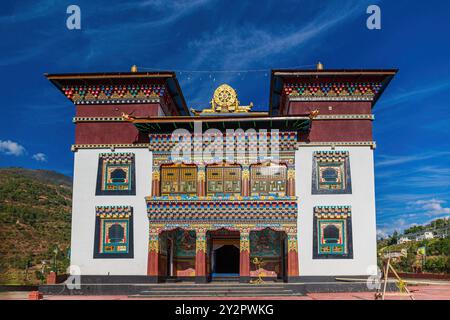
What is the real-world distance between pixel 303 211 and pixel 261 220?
1752mm

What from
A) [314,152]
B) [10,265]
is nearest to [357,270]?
[314,152]

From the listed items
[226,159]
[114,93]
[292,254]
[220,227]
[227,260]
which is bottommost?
[227,260]

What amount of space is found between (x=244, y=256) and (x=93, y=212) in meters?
6.38

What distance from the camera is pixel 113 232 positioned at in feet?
66.3

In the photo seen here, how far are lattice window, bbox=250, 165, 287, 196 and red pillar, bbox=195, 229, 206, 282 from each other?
2714 mm

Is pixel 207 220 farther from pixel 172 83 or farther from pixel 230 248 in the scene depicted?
pixel 172 83

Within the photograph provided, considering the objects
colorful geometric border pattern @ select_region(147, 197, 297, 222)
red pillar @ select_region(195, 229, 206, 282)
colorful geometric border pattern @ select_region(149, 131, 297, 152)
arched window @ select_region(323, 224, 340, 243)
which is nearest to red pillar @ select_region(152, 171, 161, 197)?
colorful geometric border pattern @ select_region(147, 197, 297, 222)

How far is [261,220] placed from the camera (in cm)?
1980

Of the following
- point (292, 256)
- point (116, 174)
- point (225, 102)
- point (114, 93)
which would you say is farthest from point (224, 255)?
point (114, 93)

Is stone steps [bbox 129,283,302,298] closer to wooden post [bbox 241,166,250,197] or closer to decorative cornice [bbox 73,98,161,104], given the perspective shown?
wooden post [bbox 241,166,250,197]

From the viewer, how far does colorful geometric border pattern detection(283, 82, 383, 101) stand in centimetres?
2105

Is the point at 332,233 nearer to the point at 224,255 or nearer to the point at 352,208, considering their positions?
the point at 352,208

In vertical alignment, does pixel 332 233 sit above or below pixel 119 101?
below

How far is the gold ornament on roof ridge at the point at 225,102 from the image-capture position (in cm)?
2205
